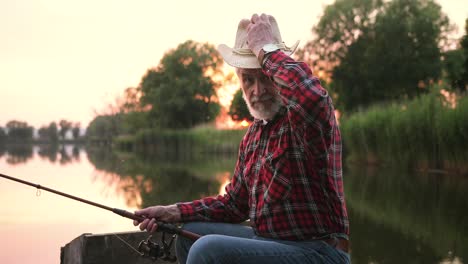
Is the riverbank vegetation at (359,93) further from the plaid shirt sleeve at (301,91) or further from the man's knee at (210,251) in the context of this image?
the man's knee at (210,251)

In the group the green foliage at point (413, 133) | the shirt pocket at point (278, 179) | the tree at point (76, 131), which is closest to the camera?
the shirt pocket at point (278, 179)

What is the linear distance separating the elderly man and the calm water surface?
6.09ft

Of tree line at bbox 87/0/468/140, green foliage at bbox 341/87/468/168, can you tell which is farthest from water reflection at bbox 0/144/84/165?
tree line at bbox 87/0/468/140

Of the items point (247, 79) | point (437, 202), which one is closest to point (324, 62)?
point (437, 202)

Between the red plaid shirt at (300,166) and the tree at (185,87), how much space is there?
150 feet

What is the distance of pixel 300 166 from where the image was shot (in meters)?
1.92

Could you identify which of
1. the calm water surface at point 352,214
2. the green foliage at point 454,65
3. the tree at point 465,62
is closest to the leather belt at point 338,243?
the calm water surface at point 352,214

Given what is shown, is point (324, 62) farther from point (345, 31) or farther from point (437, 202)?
point (437, 202)

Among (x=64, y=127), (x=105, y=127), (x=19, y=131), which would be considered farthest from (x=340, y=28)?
(x=64, y=127)

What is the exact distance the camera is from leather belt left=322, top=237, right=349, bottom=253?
6.40ft

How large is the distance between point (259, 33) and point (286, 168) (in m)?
0.52

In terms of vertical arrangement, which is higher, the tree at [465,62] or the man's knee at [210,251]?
the tree at [465,62]

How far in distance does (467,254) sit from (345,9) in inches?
1293

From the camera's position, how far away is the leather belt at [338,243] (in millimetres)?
1950
